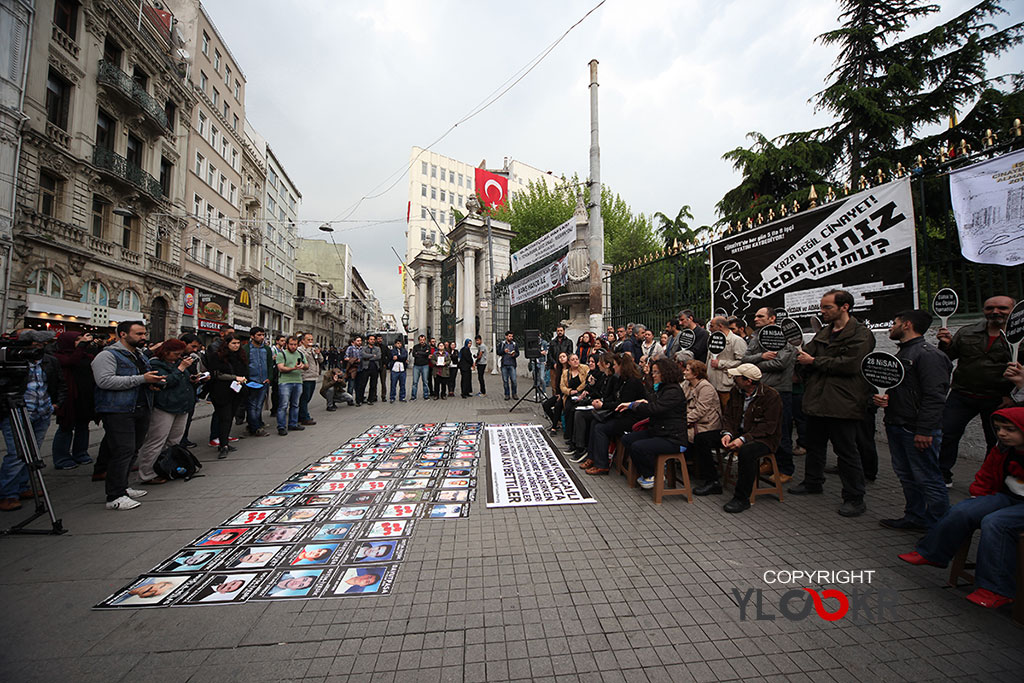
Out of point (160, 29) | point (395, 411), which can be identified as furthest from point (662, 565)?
point (160, 29)

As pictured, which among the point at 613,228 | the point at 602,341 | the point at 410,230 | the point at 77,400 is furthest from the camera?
the point at 410,230

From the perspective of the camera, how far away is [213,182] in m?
29.0

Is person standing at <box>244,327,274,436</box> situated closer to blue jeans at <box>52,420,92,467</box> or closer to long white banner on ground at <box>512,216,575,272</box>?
blue jeans at <box>52,420,92,467</box>

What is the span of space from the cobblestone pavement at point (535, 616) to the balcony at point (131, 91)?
2407 cm

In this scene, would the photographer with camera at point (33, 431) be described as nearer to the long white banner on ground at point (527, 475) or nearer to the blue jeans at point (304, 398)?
the blue jeans at point (304, 398)

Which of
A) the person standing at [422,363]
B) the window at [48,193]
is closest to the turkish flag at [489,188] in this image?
the person standing at [422,363]

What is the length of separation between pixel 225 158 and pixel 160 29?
29.4 feet

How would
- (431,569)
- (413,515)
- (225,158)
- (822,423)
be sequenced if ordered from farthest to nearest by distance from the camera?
(225,158)
(822,423)
(413,515)
(431,569)

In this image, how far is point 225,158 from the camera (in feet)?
102

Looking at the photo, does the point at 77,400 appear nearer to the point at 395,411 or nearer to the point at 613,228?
the point at 395,411

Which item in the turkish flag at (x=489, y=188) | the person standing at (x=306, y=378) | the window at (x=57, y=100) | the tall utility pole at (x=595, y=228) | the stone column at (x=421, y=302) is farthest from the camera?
the stone column at (x=421, y=302)

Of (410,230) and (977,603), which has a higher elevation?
(410,230)

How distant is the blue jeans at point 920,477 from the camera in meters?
3.34

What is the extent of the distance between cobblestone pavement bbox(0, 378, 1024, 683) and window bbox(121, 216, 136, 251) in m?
23.4
